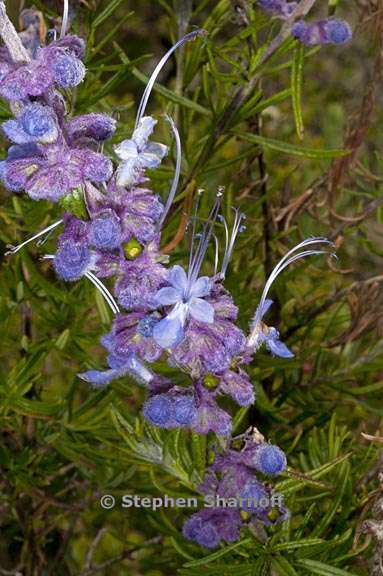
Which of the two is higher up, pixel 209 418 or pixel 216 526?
pixel 209 418

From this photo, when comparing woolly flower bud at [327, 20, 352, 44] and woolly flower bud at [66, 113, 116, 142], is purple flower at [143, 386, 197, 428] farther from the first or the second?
woolly flower bud at [327, 20, 352, 44]

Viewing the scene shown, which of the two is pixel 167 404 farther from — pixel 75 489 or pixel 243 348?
pixel 75 489

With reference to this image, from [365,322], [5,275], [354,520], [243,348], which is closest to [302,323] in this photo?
[365,322]

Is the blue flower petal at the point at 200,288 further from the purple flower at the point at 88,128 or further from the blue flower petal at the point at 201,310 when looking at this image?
the purple flower at the point at 88,128

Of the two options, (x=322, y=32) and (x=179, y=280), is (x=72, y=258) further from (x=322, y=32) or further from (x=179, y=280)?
(x=322, y=32)

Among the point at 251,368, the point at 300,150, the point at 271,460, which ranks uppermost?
the point at 300,150

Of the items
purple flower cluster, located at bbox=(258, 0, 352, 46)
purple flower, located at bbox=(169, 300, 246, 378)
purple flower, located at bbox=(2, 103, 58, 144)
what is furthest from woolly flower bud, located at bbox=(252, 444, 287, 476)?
purple flower cluster, located at bbox=(258, 0, 352, 46)

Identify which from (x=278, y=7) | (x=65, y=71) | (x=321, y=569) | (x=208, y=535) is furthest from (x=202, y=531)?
(x=278, y=7)
